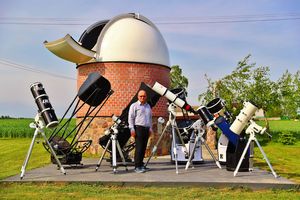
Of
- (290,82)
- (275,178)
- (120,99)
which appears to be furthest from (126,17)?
(290,82)

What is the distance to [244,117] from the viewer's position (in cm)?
851

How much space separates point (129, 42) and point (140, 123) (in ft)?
19.8

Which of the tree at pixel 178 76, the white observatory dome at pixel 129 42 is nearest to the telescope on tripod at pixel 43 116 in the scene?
the white observatory dome at pixel 129 42

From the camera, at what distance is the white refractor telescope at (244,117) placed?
842 cm

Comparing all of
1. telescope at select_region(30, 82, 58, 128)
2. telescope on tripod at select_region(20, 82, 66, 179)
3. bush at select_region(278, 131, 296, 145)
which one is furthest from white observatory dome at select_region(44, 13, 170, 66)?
bush at select_region(278, 131, 296, 145)

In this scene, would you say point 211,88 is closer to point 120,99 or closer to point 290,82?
point 290,82

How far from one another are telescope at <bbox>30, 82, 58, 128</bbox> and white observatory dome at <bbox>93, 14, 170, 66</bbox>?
5770 millimetres

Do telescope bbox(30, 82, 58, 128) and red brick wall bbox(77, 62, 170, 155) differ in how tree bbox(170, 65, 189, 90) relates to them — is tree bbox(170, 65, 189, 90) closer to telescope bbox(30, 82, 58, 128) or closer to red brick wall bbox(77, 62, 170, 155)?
red brick wall bbox(77, 62, 170, 155)

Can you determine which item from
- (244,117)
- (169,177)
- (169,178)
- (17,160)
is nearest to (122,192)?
(169,178)

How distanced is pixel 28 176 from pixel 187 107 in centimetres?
408

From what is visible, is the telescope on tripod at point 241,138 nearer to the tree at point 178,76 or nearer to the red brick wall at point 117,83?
the red brick wall at point 117,83

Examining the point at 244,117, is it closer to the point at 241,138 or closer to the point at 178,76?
the point at 241,138

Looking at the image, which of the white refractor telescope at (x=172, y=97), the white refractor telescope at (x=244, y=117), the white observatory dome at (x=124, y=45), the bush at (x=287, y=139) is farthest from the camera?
the bush at (x=287, y=139)

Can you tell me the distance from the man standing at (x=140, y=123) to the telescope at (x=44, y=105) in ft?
5.68
